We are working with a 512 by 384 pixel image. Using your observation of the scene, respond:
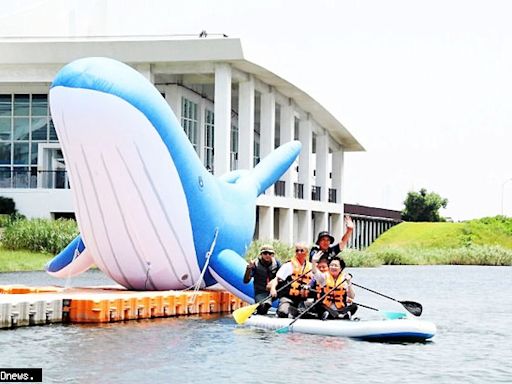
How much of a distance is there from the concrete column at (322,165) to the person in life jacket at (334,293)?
1628 inches

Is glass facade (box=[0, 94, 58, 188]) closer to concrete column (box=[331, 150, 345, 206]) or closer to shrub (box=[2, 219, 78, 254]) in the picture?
shrub (box=[2, 219, 78, 254])

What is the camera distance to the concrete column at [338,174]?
205ft

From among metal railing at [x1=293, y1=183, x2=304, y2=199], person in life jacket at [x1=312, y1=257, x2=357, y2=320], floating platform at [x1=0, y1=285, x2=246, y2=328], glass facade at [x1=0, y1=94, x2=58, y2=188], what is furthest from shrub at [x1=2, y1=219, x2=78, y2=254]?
person in life jacket at [x1=312, y1=257, x2=357, y2=320]

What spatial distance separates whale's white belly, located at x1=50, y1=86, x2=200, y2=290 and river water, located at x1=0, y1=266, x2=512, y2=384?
1.41m

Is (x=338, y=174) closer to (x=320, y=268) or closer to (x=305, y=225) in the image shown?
(x=305, y=225)

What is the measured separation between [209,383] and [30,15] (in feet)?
139

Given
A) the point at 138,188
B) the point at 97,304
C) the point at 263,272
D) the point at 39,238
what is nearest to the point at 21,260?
the point at 39,238

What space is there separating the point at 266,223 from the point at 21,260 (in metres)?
13.6

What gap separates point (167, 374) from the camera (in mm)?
13250

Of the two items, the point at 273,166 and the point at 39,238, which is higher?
the point at 273,166

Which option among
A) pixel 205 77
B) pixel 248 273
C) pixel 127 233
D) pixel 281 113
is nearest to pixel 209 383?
pixel 248 273

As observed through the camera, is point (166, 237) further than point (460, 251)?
No

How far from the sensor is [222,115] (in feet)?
146

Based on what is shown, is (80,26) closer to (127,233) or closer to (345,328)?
(127,233)
